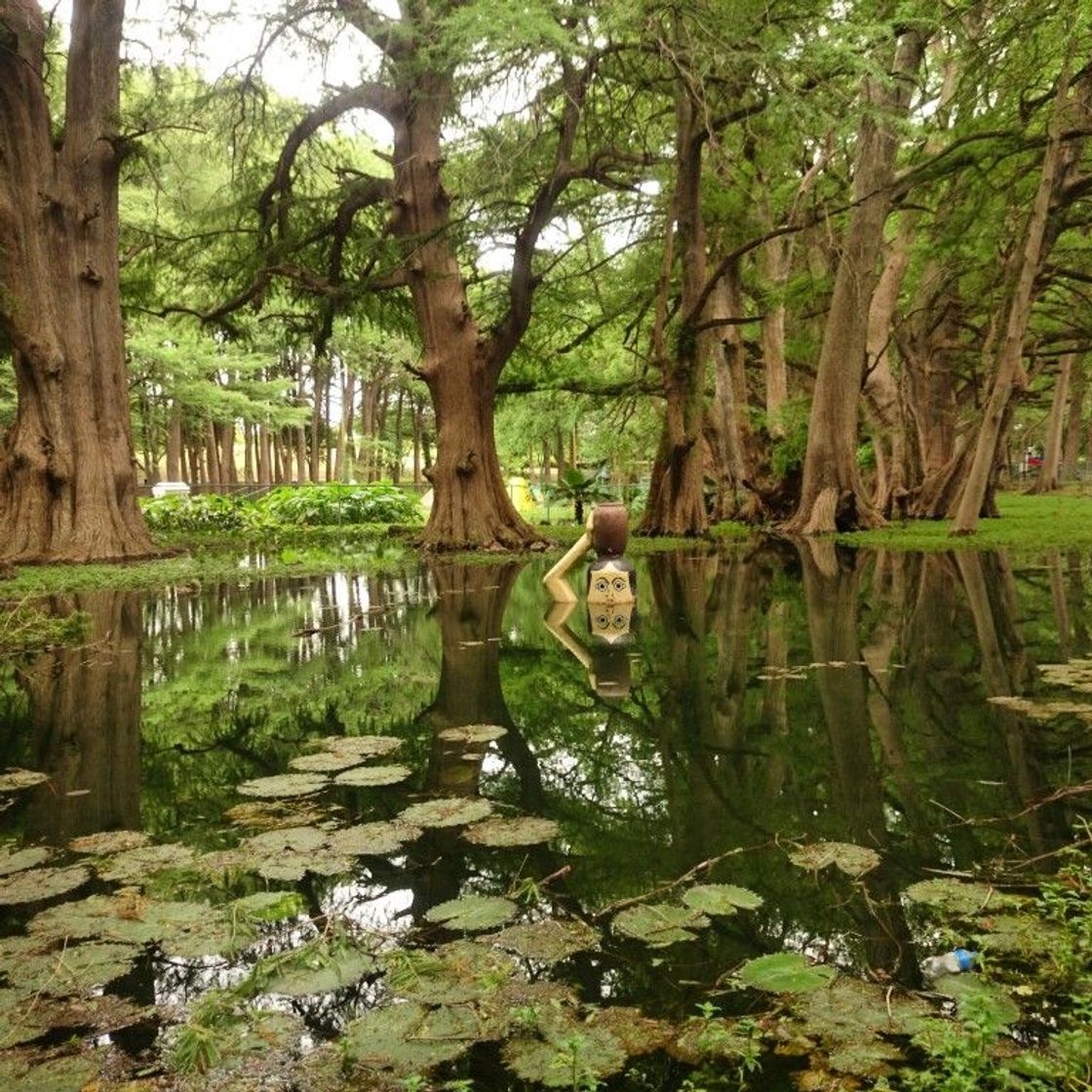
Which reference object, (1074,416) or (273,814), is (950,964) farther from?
(1074,416)

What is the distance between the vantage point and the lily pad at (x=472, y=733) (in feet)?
11.8

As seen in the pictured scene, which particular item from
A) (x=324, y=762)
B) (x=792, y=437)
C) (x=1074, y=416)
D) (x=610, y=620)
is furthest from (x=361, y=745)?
(x=1074, y=416)

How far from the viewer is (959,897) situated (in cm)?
205

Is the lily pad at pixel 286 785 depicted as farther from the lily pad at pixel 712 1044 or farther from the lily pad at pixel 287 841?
the lily pad at pixel 712 1044

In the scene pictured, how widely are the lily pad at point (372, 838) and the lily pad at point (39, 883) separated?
2.15ft

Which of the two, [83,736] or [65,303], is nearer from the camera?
[83,736]

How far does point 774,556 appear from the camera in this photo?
11.2 m

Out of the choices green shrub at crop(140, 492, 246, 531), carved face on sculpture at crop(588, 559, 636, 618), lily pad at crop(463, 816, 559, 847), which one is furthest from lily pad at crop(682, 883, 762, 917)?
green shrub at crop(140, 492, 246, 531)

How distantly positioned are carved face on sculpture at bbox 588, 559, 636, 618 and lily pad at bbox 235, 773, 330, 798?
369 centimetres

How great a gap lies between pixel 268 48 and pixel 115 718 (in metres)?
9.71

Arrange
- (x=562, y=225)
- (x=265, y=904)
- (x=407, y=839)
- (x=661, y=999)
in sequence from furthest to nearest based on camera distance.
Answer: (x=562, y=225), (x=407, y=839), (x=265, y=904), (x=661, y=999)

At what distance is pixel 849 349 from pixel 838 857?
1256 cm

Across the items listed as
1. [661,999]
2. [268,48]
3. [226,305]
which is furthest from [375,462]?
[661,999]

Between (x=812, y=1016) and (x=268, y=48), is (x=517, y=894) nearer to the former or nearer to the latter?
(x=812, y=1016)
